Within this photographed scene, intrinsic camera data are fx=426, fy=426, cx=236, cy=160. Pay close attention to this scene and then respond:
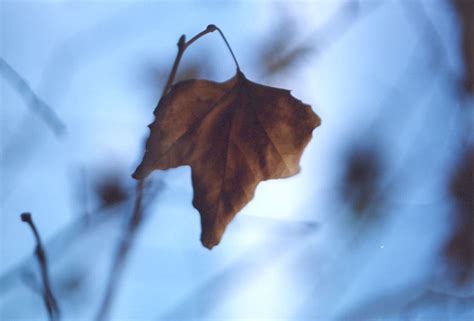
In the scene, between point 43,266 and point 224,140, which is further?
point 224,140

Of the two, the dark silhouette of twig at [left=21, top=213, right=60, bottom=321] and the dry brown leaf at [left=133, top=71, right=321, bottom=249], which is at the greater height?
the dry brown leaf at [left=133, top=71, right=321, bottom=249]

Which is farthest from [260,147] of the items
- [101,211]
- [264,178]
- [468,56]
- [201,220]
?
[468,56]

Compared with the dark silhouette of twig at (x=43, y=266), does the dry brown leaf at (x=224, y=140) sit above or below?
above

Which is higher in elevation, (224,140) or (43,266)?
(224,140)

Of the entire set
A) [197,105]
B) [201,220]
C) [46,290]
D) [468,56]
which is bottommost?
[46,290]

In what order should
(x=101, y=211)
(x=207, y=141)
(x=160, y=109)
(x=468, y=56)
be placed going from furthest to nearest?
(x=468, y=56) < (x=101, y=211) < (x=207, y=141) < (x=160, y=109)

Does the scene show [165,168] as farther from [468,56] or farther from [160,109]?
[468,56]

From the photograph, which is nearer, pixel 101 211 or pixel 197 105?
pixel 197 105

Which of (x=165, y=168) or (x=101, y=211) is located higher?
(x=101, y=211)
